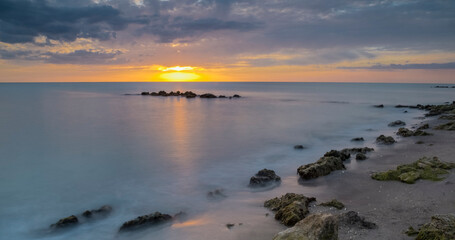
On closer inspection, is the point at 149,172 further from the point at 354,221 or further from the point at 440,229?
the point at 440,229

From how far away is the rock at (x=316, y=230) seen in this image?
4.34 m

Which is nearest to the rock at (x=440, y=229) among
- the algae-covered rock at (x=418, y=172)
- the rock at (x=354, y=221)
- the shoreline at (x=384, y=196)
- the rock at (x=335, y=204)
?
the shoreline at (x=384, y=196)

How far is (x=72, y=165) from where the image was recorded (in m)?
12.5

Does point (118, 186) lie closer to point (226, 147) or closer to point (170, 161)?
point (170, 161)

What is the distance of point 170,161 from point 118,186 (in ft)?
11.2

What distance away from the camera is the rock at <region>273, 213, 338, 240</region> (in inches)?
171

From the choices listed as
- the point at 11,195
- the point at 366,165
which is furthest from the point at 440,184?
the point at 11,195

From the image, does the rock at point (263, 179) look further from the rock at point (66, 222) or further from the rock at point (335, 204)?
the rock at point (66, 222)

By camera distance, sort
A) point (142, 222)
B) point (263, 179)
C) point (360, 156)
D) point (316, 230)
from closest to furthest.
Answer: point (316, 230), point (142, 222), point (263, 179), point (360, 156)

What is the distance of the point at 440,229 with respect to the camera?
→ 15.3 feet

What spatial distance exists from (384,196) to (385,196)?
2 cm

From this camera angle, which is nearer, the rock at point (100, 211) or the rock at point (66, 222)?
the rock at point (66, 222)

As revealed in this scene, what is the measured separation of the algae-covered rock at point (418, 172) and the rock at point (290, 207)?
3028 mm

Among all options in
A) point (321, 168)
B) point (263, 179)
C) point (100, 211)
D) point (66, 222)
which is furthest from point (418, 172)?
point (66, 222)
